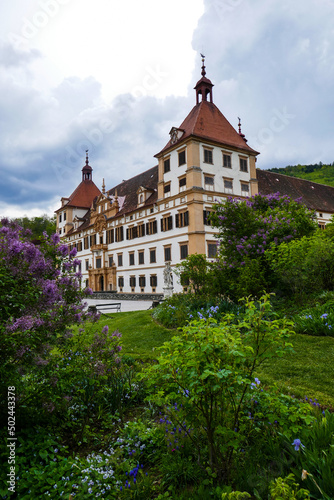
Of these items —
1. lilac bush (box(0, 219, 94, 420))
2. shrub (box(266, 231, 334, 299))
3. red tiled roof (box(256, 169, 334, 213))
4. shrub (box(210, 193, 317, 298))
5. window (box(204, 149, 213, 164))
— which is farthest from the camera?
red tiled roof (box(256, 169, 334, 213))

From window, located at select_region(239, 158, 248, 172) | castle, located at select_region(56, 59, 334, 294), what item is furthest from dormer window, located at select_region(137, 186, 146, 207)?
window, located at select_region(239, 158, 248, 172)

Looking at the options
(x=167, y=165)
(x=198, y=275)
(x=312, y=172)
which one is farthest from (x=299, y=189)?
(x=312, y=172)

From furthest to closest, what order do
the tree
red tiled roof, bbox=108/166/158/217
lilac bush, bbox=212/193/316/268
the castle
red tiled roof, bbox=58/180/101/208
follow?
red tiled roof, bbox=58/180/101/208, red tiled roof, bbox=108/166/158/217, the castle, the tree, lilac bush, bbox=212/193/316/268

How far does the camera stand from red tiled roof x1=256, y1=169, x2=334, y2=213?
41419 millimetres

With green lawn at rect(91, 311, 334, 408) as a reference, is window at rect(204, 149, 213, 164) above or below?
above

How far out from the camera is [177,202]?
98.9 ft

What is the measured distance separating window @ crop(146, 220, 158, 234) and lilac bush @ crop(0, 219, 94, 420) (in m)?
29.3

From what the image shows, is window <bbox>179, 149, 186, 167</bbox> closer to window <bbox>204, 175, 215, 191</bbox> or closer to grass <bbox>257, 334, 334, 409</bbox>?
window <bbox>204, 175, 215, 191</bbox>

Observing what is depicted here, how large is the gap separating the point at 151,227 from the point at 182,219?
219 inches

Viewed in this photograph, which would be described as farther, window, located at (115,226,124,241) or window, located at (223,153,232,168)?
window, located at (115,226,124,241)

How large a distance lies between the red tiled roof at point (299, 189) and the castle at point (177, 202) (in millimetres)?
201

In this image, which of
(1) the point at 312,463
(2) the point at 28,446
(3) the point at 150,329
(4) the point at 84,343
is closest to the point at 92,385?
(4) the point at 84,343

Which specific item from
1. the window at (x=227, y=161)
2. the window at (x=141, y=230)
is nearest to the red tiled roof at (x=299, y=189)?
the window at (x=227, y=161)

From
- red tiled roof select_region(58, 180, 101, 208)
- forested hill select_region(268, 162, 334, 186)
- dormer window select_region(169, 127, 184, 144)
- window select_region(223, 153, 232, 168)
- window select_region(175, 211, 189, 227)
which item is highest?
forested hill select_region(268, 162, 334, 186)
